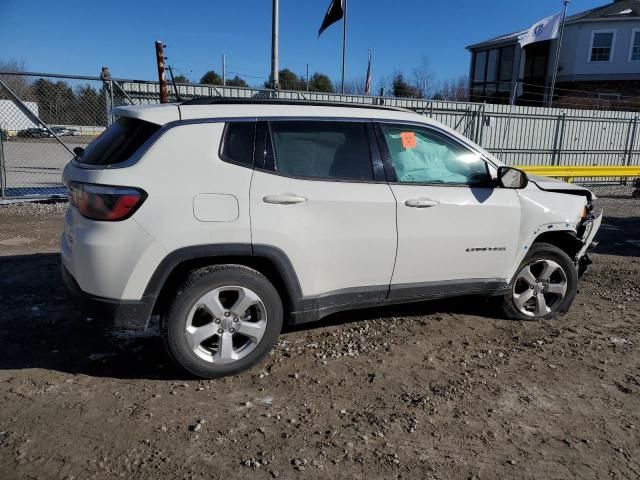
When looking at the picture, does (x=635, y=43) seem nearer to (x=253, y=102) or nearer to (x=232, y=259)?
(x=253, y=102)

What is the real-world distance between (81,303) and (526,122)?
47.5 ft

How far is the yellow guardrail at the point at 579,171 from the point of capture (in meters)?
12.1

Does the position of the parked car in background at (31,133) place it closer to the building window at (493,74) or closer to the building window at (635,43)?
the building window at (493,74)

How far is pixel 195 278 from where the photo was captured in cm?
329

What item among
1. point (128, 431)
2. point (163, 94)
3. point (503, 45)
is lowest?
point (128, 431)

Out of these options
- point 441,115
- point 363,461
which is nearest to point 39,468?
point 363,461

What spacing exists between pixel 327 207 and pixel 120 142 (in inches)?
55.7

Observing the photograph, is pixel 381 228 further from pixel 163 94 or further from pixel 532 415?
pixel 163 94

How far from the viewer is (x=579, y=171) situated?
12.8 metres

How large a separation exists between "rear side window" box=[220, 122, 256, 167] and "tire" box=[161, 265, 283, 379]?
699mm

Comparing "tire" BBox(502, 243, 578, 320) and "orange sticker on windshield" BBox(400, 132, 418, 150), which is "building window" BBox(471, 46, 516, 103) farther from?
"orange sticker on windshield" BBox(400, 132, 418, 150)

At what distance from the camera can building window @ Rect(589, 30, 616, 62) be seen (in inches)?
1243

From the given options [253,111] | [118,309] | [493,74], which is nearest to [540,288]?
[253,111]

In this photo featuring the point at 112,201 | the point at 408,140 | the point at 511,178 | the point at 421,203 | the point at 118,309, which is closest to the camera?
the point at 112,201
